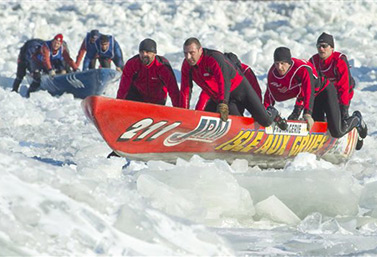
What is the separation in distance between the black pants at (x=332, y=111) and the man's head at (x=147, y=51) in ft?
5.98

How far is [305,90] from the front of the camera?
740cm

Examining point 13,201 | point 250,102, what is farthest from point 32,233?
point 250,102

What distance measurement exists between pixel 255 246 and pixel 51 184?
1260 mm

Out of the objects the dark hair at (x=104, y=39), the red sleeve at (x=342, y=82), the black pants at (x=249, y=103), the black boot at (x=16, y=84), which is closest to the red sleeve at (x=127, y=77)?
the black pants at (x=249, y=103)

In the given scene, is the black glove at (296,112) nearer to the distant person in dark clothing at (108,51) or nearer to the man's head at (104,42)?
the distant person in dark clothing at (108,51)

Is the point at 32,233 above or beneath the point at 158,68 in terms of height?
beneath

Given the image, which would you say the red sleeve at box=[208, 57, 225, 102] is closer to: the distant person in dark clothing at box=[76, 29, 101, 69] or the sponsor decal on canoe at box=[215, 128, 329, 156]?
the sponsor decal on canoe at box=[215, 128, 329, 156]

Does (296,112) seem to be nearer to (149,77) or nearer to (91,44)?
(149,77)

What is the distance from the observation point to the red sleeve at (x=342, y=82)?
26.2 feet

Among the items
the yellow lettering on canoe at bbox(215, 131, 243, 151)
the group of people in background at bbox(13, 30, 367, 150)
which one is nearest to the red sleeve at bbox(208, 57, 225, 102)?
the group of people in background at bbox(13, 30, 367, 150)

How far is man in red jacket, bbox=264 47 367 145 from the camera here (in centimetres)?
741

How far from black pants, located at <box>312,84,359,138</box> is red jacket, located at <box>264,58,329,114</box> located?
90 millimetres

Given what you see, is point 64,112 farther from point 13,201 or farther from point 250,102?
point 13,201

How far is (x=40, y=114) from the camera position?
1037cm
